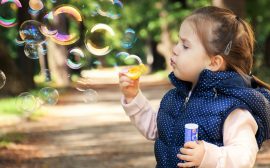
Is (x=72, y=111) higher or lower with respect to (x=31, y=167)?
lower

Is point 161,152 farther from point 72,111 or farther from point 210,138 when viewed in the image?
point 72,111

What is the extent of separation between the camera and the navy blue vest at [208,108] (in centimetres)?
272

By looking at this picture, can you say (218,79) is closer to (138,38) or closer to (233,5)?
(233,5)

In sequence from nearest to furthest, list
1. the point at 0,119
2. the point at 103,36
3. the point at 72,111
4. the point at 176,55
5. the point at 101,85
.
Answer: the point at 176,55 < the point at 103,36 < the point at 0,119 < the point at 72,111 < the point at 101,85

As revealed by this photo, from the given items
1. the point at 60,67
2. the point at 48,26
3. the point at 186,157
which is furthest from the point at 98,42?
the point at 60,67

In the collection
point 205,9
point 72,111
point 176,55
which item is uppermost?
point 205,9

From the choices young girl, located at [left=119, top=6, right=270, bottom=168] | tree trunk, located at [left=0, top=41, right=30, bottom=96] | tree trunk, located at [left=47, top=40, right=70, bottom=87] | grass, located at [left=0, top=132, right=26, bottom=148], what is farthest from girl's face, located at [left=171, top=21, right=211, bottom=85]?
tree trunk, located at [left=47, top=40, right=70, bottom=87]

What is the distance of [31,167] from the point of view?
23.9 ft

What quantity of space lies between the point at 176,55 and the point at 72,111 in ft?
38.3

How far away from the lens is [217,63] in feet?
9.27

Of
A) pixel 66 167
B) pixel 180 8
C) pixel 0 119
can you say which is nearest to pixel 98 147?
pixel 66 167

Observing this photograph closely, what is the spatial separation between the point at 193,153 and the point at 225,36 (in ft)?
2.00

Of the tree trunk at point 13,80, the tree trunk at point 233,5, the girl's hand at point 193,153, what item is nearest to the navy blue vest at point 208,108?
the girl's hand at point 193,153

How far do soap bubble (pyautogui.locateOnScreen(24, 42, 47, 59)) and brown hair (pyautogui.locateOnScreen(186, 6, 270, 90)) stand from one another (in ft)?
9.30
